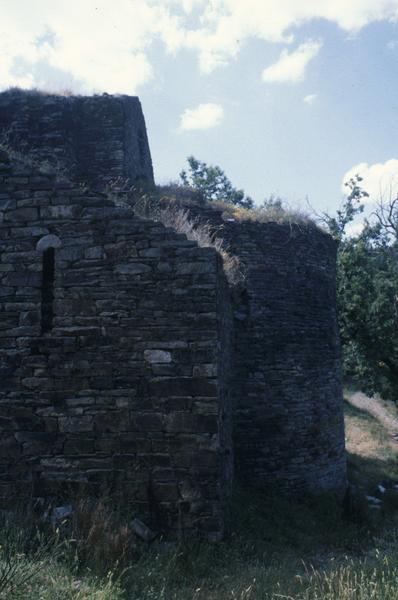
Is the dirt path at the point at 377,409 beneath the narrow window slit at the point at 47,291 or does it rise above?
beneath

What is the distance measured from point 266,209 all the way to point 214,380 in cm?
579

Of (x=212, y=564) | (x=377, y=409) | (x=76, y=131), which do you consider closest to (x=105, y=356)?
(x=212, y=564)

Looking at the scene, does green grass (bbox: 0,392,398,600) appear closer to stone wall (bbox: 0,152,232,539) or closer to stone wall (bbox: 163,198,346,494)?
stone wall (bbox: 0,152,232,539)

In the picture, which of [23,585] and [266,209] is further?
[266,209]

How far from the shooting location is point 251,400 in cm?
929

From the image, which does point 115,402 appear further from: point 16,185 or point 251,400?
point 251,400

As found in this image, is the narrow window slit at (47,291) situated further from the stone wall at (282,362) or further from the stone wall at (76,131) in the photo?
the stone wall at (76,131)

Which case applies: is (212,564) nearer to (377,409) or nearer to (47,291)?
(47,291)

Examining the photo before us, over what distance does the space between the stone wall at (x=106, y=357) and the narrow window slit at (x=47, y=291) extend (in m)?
0.01

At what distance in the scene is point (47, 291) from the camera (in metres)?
6.00

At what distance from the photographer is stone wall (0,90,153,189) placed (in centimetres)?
1048

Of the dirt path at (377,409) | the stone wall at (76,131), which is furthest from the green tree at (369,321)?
the stone wall at (76,131)

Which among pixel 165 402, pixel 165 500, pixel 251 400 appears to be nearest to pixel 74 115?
pixel 251 400

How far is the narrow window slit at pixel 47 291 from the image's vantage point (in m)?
5.94
